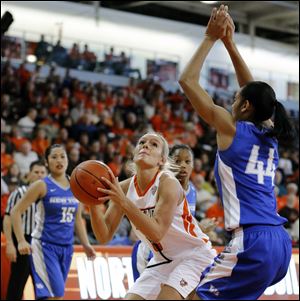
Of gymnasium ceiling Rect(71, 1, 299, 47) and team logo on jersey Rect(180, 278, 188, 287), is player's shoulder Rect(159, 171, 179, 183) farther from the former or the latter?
gymnasium ceiling Rect(71, 1, 299, 47)

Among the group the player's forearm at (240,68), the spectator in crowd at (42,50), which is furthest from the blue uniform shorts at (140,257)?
the spectator in crowd at (42,50)

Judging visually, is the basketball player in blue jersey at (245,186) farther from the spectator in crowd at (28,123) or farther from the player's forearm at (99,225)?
the spectator in crowd at (28,123)

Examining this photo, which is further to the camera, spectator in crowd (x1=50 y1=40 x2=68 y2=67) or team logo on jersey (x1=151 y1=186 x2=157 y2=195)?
spectator in crowd (x1=50 y1=40 x2=68 y2=67)

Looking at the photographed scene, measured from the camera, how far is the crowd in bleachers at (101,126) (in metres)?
13.8

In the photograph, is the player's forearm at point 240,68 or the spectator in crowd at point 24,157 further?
the spectator in crowd at point 24,157

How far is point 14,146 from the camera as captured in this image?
1420 centimetres

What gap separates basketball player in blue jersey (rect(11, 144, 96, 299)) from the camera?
8406 mm

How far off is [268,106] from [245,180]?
467 mm

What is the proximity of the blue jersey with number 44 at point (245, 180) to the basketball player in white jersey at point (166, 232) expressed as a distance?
546mm

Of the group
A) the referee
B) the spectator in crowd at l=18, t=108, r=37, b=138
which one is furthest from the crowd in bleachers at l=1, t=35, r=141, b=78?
the referee

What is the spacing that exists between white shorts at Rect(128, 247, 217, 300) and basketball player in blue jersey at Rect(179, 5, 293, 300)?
63cm

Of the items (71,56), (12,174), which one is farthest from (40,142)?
(71,56)

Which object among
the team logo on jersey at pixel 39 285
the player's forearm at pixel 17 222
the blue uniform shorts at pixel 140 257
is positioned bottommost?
the team logo on jersey at pixel 39 285

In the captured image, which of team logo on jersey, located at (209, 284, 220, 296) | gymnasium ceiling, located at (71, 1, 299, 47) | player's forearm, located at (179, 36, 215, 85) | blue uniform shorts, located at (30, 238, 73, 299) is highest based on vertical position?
gymnasium ceiling, located at (71, 1, 299, 47)
